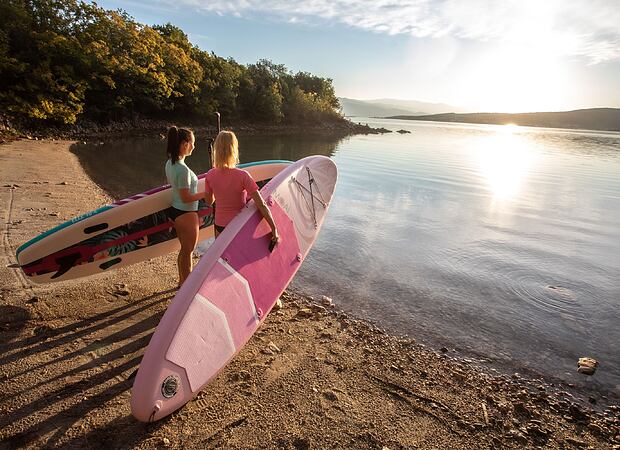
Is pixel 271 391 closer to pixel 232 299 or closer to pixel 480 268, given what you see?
pixel 232 299

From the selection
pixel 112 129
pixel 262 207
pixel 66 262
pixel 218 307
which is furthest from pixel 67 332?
pixel 112 129

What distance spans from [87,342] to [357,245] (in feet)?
19.6

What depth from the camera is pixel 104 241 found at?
5039 millimetres

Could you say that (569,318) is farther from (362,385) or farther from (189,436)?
(189,436)

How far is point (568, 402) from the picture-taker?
12.7 feet

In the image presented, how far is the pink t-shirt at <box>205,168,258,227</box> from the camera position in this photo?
373 cm

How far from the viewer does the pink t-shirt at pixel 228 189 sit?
3.73m

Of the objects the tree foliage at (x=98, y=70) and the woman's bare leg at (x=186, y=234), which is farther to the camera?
the tree foliage at (x=98, y=70)

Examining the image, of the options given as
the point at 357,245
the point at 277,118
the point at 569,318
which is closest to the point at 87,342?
the point at 357,245

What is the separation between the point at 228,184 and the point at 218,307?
1.29 meters

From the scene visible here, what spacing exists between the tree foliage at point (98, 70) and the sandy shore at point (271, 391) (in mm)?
26814

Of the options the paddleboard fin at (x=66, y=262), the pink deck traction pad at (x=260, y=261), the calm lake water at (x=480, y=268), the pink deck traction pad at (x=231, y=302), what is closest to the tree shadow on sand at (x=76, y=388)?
the pink deck traction pad at (x=231, y=302)

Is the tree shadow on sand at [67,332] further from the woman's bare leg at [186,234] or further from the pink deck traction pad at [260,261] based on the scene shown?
the pink deck traction pad at [260,261]

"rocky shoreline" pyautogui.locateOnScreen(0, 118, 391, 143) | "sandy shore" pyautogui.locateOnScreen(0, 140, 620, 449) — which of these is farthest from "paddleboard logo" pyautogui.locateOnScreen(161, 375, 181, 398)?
"rocky shoreline" pyautogui.locateOnScreen(0, 118, 391, 143)
